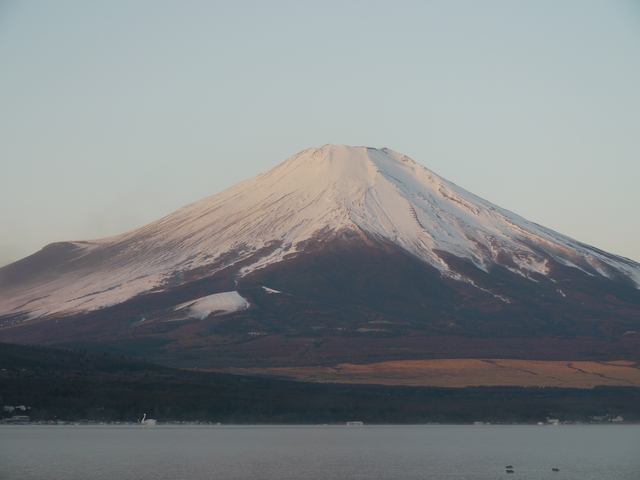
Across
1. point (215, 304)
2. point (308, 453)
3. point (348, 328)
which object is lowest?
point (308, 453)

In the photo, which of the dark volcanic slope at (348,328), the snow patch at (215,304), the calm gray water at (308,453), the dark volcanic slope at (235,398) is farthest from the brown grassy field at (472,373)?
the snow patch at (215,304)

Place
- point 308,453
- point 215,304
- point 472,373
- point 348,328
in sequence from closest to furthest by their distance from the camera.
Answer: point 308,453
point 472,373
point 348,328
point 215,304

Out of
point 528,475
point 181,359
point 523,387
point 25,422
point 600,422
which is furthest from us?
point 181,359

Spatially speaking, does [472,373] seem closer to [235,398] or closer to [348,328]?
[348,328]

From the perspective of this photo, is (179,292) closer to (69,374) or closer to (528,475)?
(69,374)

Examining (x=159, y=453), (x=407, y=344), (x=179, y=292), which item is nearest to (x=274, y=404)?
(x=159, y=453)

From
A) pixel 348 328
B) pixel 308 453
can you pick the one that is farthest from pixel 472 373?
pixel 308 453

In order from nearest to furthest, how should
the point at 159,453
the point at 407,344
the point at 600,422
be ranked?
1. the point at 159,453
2. the point at 600,422
3. the point at 407,344

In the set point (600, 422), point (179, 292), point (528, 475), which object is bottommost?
point (600, 422)
